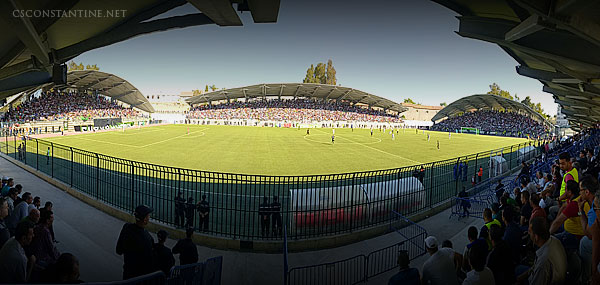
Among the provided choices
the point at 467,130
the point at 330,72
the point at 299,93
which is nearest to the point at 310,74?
the point at 330,72

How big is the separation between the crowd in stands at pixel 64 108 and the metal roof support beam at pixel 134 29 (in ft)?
159

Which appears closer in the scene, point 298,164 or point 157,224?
point 157,224

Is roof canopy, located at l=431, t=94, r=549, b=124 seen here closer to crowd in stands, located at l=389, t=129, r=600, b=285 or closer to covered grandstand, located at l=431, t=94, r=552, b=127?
covered grandstand, located at l=431, t=94, r=552, b=127

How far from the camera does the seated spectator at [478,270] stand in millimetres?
2916

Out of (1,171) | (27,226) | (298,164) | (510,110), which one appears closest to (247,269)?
(27,226)

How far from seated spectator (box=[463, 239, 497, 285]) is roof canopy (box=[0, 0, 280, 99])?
3680 mm

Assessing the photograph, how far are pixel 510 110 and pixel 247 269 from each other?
291 ft

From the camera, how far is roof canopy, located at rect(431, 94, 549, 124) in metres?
63.2

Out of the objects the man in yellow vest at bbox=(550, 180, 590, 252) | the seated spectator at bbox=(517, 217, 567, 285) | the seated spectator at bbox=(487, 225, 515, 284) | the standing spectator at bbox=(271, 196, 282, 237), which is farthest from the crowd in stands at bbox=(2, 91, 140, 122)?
the man in yellow vest at bbox=(550, 180, 590, 252)

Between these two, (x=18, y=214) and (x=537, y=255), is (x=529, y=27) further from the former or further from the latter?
(x=18, y=214)

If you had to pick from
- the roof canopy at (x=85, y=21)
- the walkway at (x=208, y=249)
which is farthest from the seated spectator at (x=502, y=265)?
the roof canopy at (x=85, y=21)

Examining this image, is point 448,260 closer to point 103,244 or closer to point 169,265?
point 169,265

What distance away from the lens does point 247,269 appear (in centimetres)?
572

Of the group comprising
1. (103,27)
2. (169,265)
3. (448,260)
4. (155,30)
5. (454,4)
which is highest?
(454,4)
